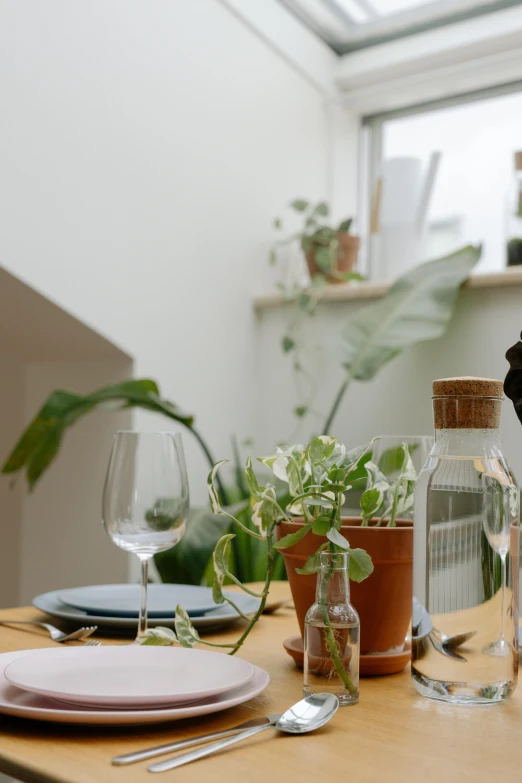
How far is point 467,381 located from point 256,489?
185 millimetres

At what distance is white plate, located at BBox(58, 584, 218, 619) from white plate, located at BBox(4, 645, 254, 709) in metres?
0.21

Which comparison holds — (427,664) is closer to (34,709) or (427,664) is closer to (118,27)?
(34,709)

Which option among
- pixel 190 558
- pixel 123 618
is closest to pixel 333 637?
pixel 123 618

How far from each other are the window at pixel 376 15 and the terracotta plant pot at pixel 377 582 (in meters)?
2.21

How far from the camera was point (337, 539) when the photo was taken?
58 cm

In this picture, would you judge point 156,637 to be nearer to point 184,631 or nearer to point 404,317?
point 184,631

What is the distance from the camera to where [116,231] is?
2035 mm

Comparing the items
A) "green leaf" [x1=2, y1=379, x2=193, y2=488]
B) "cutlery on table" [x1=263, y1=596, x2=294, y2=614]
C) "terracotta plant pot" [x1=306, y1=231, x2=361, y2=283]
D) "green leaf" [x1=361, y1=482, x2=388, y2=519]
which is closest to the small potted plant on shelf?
"terracotta plant pot" [x1=306, y1=231, x2=361, y2=283]

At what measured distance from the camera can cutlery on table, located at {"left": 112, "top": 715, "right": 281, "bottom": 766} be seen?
445 millimetres

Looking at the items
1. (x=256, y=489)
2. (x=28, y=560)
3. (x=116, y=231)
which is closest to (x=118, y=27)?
(x=116, y=231)

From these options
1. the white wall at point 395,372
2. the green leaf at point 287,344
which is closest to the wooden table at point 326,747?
the white wall at point 395,372

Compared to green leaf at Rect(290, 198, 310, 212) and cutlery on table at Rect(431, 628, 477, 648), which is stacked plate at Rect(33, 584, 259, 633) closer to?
cutlery on table at Rect(431, 628, 477, 648)

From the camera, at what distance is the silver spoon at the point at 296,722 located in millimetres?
453

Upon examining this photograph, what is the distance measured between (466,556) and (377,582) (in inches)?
3.9
